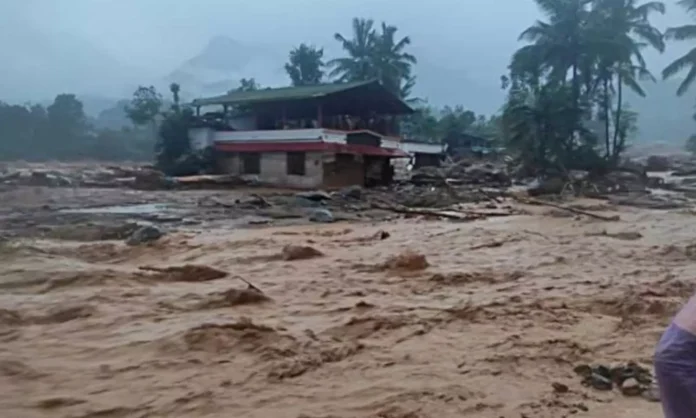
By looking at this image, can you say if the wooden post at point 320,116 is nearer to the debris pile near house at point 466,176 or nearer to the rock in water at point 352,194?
the debris pile near house at point 466,176

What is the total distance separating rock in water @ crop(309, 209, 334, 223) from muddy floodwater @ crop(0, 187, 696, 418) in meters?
4.57

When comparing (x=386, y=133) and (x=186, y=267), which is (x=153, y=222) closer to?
(x=186, y=267)

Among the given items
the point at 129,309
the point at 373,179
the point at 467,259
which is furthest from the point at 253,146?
the point at 129,309

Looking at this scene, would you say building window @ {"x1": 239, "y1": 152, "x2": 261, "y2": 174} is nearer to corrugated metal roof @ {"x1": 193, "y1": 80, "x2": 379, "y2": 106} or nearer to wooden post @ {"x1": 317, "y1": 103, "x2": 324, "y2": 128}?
corrugated metal roof @ {"x1": 193, "y1": 80, "x2": 379, "y2": 106}

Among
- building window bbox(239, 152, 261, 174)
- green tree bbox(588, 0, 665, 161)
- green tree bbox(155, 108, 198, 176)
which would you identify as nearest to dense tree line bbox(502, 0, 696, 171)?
green tree bbox(588, 0, 665, 161)

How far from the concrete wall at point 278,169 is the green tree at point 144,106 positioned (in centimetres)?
830

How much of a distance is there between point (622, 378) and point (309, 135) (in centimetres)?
2233

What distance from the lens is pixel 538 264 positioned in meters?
8.50

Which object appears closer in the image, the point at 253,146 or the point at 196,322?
the point at 196,322

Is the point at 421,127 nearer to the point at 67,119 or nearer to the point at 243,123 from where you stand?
the point at 243,123

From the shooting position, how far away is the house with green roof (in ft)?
85.9

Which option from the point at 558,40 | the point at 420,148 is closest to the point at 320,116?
the point at 420,148

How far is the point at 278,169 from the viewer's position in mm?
27375

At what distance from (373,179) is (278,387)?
79.4ft
